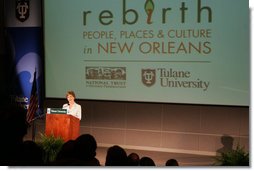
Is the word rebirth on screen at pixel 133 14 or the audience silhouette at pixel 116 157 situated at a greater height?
the word rebirth on screen at pixel 133 14

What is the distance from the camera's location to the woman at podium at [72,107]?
16.9 ft

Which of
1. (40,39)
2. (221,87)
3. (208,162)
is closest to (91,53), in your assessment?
(40,39)

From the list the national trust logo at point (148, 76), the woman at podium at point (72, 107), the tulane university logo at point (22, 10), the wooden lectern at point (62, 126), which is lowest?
the wooden lectern at point (62, 126)

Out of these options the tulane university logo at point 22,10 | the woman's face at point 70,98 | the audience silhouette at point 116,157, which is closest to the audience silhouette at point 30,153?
the audience silhouette at point 116,157

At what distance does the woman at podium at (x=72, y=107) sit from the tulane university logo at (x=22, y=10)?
1382 mm

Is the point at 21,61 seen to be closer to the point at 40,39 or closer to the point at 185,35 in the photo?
the point at 40,39

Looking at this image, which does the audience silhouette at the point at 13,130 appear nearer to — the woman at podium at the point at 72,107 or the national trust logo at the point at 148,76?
the woman at podium at the point at 72,107

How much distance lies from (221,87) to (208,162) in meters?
0.97

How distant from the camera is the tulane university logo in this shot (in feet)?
18.6

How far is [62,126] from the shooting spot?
188 inches

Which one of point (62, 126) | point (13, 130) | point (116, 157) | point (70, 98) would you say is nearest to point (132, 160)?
point (116, 157)

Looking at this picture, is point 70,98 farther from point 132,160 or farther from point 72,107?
point 132,160

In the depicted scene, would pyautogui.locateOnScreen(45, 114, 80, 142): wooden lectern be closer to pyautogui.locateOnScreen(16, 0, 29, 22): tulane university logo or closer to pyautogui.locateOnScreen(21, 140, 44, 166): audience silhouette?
pyautogui.locateOnScreen(16, 0, 29, 22): tulane university logo

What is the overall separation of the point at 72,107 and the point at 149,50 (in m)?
1.24
